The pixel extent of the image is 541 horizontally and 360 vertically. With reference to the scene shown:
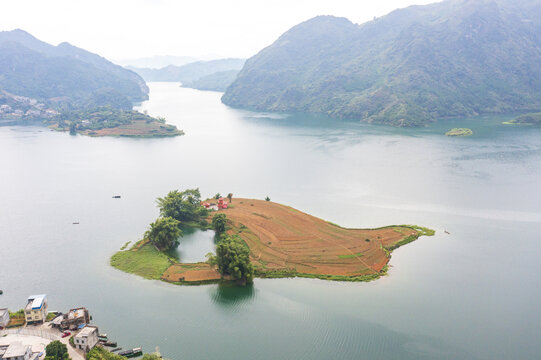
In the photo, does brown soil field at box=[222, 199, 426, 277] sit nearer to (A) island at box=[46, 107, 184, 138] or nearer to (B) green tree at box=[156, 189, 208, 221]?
(B) green tree at box=[156, 189, 208, 221]

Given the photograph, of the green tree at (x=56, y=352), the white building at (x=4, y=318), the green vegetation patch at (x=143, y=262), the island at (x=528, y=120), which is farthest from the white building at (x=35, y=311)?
the island at (x=528, y=120)

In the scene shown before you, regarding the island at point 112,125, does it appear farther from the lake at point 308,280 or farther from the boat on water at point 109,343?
the boat on water at point 109,343

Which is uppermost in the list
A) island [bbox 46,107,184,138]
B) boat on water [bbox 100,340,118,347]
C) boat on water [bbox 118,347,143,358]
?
island [bbox 46,107,184,138]

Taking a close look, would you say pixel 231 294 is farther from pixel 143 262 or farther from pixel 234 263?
pixel 143 262

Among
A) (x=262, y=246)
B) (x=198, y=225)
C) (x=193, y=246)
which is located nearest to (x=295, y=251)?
(x=262, y=246)

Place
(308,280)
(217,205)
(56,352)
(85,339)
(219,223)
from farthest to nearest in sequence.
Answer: (217,205)
(219,223)
(308,280)
(85,339)
(56,352)

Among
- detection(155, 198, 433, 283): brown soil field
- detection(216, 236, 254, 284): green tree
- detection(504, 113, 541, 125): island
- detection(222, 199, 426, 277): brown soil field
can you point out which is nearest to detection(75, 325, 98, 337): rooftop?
detection(155, 198, 433, 283): brown soil field
